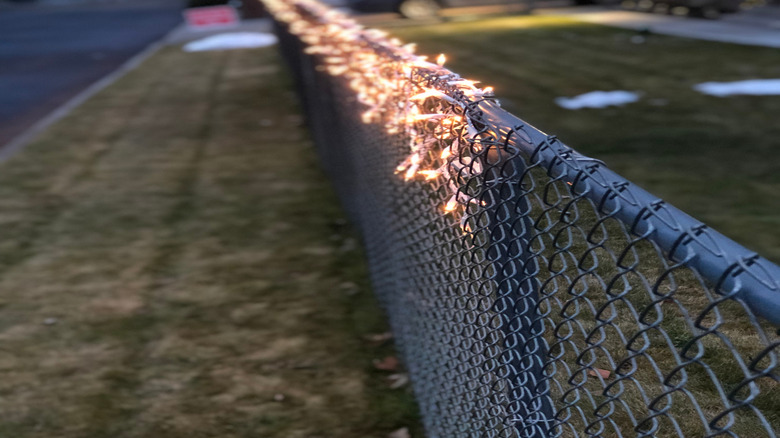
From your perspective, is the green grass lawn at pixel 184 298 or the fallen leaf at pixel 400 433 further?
the green grass lawn at pixel 184 298

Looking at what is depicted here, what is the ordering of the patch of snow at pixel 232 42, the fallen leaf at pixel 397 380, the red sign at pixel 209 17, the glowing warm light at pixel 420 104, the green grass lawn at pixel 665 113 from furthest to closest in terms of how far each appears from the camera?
1. the red sign at pixel 209 17
2. the patch of snow at pixel 232 42
3. the green grass lawn at pixel 665 113
4. the fallen leaf at pixel 397 380
5. the glowing warm light at pixel 420 104

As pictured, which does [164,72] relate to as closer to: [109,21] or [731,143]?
[731,143]

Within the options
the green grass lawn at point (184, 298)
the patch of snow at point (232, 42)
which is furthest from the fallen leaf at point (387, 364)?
the patch of snow at point (232, 42)

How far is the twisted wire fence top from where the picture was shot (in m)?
1.41

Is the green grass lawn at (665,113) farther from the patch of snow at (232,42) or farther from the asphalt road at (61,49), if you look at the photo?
the asphalt road at (61,49)

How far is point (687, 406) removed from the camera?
2598 mm

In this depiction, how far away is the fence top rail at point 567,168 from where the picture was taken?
1.21 metres

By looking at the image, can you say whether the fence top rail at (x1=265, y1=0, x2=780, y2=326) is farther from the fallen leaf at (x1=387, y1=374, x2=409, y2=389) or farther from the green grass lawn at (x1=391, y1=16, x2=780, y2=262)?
the green grass lawn at (x1=391, y1=16, x2=780, y2=262)

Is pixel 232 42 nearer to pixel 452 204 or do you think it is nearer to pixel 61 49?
pixel 61 49

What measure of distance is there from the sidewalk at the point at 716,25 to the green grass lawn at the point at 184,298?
9.36 meters

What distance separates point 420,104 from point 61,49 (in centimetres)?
1916

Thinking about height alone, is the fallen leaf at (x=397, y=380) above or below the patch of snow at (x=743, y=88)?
below

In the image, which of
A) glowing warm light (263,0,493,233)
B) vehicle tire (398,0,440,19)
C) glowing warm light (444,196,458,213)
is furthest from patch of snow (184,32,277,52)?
glowing warm light (444,196,458,213)

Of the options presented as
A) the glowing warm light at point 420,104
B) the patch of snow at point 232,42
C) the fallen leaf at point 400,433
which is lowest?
the fallen leaf at point 400,433
